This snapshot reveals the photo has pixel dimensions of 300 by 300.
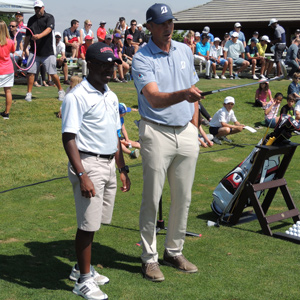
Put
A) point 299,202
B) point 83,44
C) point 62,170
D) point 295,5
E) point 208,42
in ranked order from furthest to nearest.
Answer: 1. point 295,5
2. point 208,42
3. point 83,44
4. point 62,170
5. point 299,202

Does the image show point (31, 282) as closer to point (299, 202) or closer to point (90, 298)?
point (90, 298)

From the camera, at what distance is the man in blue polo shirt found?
4.55 m

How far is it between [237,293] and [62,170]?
604cm

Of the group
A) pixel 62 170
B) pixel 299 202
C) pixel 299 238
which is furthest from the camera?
pixel 62 170

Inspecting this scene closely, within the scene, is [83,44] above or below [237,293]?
above

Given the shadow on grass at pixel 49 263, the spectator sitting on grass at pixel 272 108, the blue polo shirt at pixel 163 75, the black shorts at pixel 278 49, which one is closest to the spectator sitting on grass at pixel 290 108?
the spectator sitting on grass at pixel 272 108

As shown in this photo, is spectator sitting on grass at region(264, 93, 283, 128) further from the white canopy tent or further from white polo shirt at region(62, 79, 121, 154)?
the white canopy tent

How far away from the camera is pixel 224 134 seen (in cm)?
1288

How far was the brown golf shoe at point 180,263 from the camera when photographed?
4867 mm

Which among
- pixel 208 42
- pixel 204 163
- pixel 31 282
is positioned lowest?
pixel 204 163

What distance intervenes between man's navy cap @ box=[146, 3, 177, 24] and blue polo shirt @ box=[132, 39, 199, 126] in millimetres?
221

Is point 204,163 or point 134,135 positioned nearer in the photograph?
point 204,163

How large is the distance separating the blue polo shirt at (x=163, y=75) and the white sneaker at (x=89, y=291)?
1460mm

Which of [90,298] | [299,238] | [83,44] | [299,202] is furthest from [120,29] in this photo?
[90,298]
